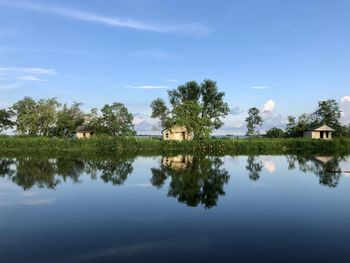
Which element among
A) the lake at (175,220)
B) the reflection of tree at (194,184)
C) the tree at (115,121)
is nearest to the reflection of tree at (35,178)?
the lake at (175,220)

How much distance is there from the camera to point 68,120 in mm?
67188

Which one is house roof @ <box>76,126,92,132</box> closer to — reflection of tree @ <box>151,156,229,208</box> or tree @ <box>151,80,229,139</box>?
tree @ <box>151,80,229,139</box>

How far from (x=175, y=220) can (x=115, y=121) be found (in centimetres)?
5061

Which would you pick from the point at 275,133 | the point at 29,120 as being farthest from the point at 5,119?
the point at 275,133

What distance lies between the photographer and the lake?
941 cm

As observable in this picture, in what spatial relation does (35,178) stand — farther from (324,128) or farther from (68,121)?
(324,128)

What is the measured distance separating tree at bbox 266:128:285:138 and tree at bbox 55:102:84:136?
38739mm

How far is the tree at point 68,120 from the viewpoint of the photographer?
66.2 m

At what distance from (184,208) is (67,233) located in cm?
513

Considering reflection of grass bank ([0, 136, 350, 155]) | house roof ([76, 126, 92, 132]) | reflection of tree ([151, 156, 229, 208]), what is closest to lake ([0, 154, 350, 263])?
reflection of tree ([151, 156, 229, 208])

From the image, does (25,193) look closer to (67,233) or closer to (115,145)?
(67,233)

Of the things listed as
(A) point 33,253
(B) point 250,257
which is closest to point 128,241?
(A) point 33,253

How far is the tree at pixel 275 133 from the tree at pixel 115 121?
94.6ft

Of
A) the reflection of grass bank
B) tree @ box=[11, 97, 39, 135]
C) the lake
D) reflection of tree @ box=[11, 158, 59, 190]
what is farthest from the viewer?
tree @ box=[11, 97, 39, 135]
